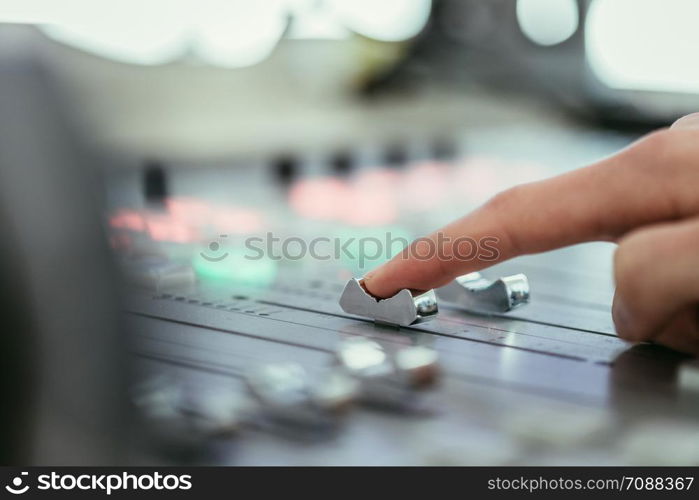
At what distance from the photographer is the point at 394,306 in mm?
880

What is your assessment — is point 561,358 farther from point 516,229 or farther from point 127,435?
point 127,435

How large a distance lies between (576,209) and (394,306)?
208 mm

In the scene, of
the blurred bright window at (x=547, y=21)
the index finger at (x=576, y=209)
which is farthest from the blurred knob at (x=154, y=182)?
the blurred bright window at (x=547, y=21)

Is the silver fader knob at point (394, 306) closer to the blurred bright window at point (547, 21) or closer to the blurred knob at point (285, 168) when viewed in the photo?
the blurred knob at point (285, 168)

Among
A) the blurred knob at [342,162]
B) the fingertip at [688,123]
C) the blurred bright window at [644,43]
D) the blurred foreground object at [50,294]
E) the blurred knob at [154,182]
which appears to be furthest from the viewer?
the blurred bright window at [644,43]

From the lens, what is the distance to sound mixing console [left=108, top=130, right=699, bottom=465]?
0.60m

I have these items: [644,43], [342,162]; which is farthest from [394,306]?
[644,43]

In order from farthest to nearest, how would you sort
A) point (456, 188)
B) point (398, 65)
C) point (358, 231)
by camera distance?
point (398, 65), point (456, 188), point (358, 231)

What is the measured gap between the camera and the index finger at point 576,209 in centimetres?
75

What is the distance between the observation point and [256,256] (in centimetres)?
128

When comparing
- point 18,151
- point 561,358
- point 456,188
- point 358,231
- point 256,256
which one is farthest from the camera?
point 456,188

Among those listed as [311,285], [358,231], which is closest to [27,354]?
[311,285]

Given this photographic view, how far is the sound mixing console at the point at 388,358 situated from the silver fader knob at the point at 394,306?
1 cm
